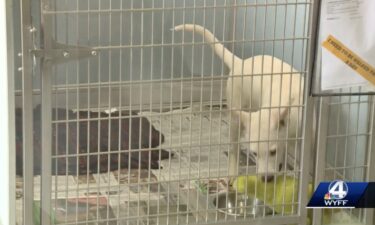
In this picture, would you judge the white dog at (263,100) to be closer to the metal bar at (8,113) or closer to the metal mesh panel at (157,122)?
the metal mesh panel at (157,122)

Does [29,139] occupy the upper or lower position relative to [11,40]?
lower

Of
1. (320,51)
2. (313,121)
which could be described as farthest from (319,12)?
(313,121)

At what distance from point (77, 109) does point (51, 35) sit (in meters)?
0.21

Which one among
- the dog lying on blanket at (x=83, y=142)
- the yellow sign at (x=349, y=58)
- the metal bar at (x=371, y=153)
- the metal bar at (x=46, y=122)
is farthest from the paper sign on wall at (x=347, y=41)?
the metal bar at (x=46, y=122)

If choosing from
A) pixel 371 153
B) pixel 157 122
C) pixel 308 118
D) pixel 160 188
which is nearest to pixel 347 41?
pixel 308 118

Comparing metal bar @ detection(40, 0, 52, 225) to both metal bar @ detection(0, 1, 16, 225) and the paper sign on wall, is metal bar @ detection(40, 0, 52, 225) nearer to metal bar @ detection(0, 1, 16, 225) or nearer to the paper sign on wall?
metal bar @ detection(0, 1, 16, 225)

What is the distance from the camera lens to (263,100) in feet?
6.15

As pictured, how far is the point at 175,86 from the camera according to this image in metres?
1.86

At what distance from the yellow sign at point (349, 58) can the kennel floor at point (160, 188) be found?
0.32 meters

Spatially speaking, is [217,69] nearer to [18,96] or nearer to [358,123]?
[358,123]

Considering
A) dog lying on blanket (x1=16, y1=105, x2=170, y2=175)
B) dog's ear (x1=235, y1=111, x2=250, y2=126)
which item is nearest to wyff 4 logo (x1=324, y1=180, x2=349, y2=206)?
dog's ear (x1=235, y1=111, x2=250, y2=126)

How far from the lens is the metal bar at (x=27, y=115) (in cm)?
152

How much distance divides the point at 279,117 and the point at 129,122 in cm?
43

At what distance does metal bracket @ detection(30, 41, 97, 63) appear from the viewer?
1.54 meters
